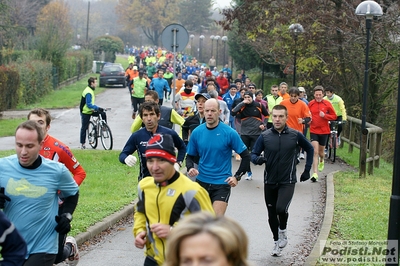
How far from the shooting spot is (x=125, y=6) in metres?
144

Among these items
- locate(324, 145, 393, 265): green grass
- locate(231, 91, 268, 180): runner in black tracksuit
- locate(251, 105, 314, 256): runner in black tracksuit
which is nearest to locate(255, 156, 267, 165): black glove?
locate(251, 105, 314, 256): runner in black tracksuit

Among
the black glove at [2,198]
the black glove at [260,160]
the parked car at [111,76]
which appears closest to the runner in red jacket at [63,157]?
the black glove at [2,198]

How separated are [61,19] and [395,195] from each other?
70547 mm

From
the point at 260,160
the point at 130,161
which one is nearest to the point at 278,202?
the point at 260,160

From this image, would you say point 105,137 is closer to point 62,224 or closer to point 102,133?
point 102,133

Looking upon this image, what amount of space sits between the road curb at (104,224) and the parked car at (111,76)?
131ft

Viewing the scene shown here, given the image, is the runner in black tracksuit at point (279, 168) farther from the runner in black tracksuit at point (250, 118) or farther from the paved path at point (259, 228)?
the runner in black tracksuit at point (250, 118)

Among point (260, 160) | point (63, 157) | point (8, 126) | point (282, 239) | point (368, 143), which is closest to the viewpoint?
point (63, 157)

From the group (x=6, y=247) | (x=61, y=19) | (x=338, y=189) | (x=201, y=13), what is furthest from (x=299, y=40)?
(x=201, y=13)

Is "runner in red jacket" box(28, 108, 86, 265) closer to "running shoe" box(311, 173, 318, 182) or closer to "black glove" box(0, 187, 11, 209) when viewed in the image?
"black glove" box(0, 187, 11, 209)

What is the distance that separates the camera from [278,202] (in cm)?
887

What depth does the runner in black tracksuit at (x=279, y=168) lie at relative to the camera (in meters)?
8.91

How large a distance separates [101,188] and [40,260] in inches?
310

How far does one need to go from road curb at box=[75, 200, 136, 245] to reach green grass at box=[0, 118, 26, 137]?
1282 centimetres
